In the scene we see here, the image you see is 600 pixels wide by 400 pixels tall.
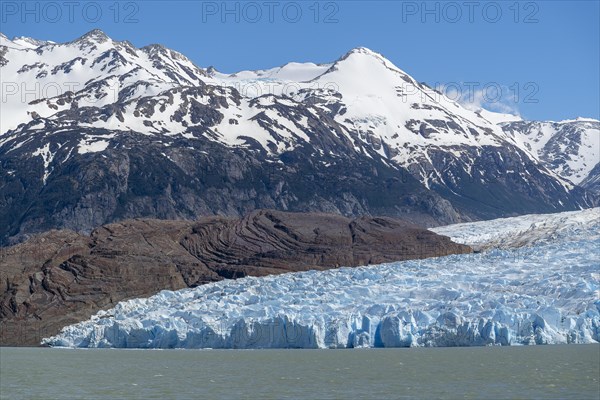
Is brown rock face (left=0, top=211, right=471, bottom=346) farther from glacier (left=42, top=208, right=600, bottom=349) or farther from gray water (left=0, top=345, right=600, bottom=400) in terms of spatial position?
gray water (left=0, top=345, right=600, bottom=400)

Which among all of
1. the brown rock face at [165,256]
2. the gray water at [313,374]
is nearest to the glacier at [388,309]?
the gray water at [313,374]

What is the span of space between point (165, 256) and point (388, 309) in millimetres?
42174

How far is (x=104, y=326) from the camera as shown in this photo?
7956 centimetres

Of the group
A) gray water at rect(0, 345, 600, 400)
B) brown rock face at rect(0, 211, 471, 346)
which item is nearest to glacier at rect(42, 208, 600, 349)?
gray water at rect(0, 345, 600, 400)

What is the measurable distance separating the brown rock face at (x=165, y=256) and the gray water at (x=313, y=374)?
73.2ft

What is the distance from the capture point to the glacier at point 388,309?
2682 inches

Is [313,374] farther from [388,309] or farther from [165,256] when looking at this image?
[165,256]

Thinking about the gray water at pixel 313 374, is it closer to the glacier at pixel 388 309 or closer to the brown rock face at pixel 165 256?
the glacier at pixel 388 309

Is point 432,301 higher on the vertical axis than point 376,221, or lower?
lower

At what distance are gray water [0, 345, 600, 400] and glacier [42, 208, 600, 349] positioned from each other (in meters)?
1.26

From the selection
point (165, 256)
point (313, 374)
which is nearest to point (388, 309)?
point (313, 374)

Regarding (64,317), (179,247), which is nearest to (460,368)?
(64,317)

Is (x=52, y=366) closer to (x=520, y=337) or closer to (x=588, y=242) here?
(x=520, y=337)

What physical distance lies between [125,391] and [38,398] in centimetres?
414
